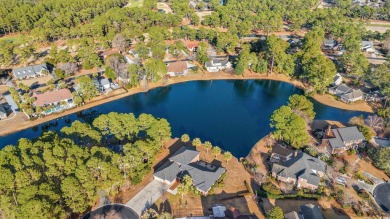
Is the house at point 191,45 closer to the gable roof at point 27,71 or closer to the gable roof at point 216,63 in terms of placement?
the gable roof at point 216,63

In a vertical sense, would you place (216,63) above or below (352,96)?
below

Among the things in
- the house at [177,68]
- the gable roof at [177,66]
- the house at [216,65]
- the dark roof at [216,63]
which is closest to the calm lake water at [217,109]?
the house at [177,68]

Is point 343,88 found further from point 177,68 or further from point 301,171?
point 177,68

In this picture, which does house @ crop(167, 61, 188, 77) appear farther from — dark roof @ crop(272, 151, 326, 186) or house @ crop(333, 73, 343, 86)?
dark roof @ crop(272, 151, 326, 186)

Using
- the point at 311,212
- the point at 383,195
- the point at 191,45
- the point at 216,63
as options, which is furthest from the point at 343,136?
the point at 191,45

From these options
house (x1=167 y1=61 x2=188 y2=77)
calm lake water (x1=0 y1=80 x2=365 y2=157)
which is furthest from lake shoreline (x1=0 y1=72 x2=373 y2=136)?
house (x1=167 y1=61 x2=188 y2=77)

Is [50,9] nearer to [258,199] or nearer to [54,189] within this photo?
[54,189]
